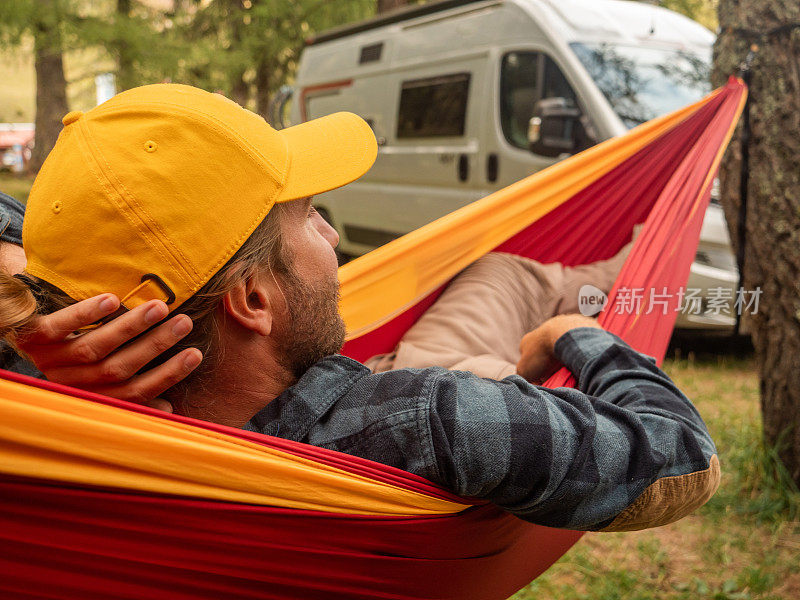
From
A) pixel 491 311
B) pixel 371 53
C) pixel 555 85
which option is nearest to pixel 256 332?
pixel 491 311

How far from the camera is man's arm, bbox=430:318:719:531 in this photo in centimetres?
94

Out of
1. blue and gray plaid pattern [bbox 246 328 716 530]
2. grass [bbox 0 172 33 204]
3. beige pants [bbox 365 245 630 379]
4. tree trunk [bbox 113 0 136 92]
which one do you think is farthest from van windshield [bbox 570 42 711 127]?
grass [bbox 0 172 33 204]

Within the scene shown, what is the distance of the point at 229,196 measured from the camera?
0.98m

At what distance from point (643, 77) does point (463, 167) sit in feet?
4.16

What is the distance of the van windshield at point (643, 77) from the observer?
4.21 m

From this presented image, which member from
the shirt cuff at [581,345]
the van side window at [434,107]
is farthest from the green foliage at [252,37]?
the shirt cuff at [581,345]

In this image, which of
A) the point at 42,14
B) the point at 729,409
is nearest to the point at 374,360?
the point at 729,409

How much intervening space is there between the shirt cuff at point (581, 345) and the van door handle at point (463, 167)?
3.77 metres

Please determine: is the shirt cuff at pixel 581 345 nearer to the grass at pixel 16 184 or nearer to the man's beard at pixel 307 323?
the man's beard at pixel 307 323

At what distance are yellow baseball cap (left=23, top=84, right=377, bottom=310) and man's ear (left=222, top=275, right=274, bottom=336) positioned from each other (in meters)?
0.05

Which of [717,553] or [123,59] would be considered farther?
[123,59]

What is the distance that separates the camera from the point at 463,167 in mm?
5078

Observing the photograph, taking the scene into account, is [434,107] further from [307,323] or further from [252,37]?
[252,37]

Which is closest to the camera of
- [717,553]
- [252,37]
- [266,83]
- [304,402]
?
Answer: [304,402]
